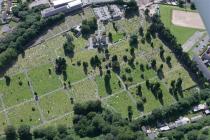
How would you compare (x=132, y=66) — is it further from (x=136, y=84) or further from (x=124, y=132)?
(x=124, y=132)

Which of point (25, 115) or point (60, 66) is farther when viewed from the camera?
point (60, 66)

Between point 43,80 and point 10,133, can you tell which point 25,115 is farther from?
point 43,80

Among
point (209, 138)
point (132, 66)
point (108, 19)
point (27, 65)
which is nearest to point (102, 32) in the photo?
point (108, 19)

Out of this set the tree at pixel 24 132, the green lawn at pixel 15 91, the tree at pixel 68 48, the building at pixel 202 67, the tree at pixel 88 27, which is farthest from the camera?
the tree at pixel 88 27

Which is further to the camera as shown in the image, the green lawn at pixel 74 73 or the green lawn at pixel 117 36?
the green lawn at pixel 117 36

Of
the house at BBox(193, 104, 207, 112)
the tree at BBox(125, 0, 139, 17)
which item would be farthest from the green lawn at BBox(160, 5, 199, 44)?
the house at BBox(193, 104, 207, 112)

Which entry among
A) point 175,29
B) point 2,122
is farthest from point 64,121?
point 175,29

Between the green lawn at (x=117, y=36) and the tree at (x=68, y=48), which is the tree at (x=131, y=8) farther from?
the tree at (x=68, y=48)

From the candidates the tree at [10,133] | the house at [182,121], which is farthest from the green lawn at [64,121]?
the house at [182,121]
